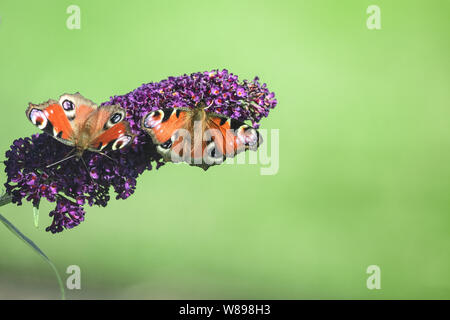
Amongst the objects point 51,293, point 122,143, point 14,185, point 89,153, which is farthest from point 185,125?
point 51,293

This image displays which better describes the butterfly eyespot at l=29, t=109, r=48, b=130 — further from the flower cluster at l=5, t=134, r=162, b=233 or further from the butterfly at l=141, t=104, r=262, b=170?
the butterfly at l=141, t=104, r=262, b=170

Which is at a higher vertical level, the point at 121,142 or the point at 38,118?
the point at 38,118

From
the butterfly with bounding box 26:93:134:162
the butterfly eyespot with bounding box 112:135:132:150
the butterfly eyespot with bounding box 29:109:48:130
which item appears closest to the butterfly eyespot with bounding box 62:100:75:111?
the butterfly with bounding box 26:93:134:162

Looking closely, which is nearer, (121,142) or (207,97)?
(121,142)

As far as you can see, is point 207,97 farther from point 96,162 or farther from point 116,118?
point 96,162

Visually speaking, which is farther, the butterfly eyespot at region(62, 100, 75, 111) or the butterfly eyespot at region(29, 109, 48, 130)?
the butterfly eyespot at region(62, 100, 75, 111)

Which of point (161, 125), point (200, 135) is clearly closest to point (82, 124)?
point (161, 125)
